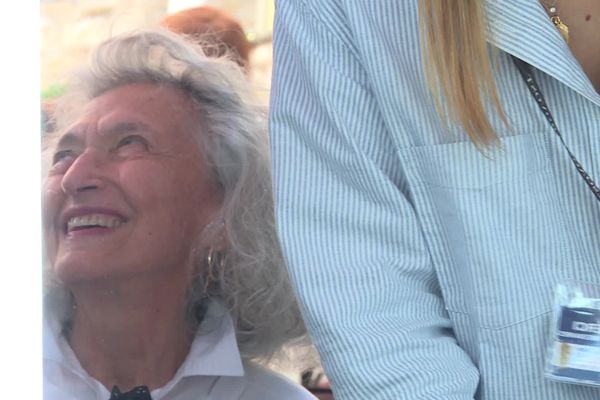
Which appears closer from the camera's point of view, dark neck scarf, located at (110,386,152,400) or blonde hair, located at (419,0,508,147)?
blonde hair, located at (419,0,508,147)

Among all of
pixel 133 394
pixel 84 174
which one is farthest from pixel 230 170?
pixel 133 394

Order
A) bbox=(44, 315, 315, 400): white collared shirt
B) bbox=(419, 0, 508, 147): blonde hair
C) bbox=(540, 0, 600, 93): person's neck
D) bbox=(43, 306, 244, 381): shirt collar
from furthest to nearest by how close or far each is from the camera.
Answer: bbox=(43, 306, 244, 381): shirt collar < bbox=(44, 315, 315, 400): white collared shirt < bbox=(540, 0, 600, 93): person's neck < bbox=(419, 0, 508, 147): blonde hair

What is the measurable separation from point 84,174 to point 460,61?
28.1 inches

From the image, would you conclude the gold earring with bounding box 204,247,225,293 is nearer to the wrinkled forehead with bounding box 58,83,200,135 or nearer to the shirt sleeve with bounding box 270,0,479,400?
the wrinkled forehead with bounding box 58,83,200,135

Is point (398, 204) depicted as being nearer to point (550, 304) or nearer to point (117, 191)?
point (550, 304)

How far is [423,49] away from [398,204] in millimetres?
202

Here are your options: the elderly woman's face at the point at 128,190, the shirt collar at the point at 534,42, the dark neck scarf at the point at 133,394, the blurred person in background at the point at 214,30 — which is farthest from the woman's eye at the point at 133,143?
the shirt collar at the point at 534,42

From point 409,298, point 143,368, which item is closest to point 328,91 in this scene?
point 409,298

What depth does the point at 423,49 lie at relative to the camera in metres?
1.43

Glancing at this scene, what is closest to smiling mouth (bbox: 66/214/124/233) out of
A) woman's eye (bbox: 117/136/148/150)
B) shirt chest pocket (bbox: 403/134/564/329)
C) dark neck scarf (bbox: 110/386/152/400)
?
woman's eye (bbox: 117/136/148/150)

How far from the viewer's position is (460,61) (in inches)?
55.1

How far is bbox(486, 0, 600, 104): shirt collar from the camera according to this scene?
1.44 metres

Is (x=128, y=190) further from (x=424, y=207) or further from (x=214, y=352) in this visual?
(x=424, y=207)

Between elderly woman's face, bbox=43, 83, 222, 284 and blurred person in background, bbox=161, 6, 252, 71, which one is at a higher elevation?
blurred person in background, bbox=161, 6, 252, 71
